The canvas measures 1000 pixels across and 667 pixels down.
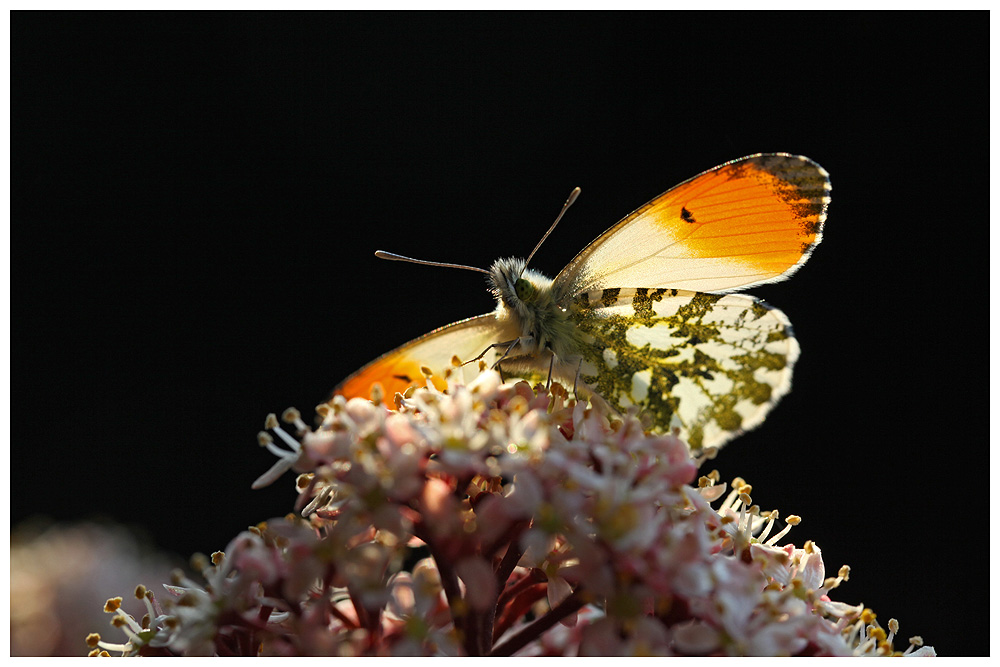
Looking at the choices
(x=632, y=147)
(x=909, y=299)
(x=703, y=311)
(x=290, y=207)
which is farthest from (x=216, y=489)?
(x=909, y=299)

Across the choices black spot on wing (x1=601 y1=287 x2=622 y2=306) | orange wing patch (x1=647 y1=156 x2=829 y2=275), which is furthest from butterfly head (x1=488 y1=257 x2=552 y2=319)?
orange wing patch (x1=647 y1=156 x2=829 y2=275)

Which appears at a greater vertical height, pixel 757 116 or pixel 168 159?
pixel 168 159

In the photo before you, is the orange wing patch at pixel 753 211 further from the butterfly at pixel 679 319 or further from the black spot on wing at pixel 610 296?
the black spot on wing at pixel 610 296

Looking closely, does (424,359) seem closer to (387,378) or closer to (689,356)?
(387,378)

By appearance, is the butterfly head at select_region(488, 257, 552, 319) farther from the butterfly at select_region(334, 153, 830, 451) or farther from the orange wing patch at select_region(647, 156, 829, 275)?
the orange wing patch at select_region(647, 156, 829, 275)

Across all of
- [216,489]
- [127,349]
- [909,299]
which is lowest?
[216,489]

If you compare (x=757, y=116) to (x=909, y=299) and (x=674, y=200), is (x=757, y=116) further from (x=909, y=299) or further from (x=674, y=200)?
(x=674, y=200)

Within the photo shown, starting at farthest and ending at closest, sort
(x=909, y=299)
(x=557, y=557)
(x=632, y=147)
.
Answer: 1. (x=632, y=147)
2. (x=909, y=299)
3. (x=557, y=557)
